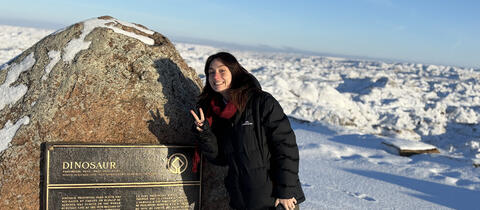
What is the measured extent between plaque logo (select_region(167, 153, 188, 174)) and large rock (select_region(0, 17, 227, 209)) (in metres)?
0.15

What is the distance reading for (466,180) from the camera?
6.17 m

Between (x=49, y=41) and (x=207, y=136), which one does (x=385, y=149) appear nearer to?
(x=207, y=136)

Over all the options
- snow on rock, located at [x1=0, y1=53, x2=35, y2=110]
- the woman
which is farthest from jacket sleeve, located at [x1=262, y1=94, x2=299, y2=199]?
snow on rock, located at [x1=0, y1=53, x2=35, y2=110]

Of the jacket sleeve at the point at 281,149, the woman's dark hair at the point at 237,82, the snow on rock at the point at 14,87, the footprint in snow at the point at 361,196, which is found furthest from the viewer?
the footprint in snow at the point at 361,196

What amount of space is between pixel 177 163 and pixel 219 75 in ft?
3.02

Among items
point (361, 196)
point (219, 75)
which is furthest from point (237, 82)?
point (361, 196)

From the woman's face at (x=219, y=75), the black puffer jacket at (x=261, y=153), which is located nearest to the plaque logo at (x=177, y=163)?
the black puffer jacket at (x=261, y=153)

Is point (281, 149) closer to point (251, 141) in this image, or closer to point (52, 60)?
point (251, 141)

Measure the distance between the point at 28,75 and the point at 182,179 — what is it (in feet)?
5.60

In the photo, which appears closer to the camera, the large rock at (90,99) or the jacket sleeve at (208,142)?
the jacket sleeve at (208,142)

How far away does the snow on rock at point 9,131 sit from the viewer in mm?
2865

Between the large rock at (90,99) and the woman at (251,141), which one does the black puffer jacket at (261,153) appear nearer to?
the woman at (251,141)

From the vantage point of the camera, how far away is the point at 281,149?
2.39 meters

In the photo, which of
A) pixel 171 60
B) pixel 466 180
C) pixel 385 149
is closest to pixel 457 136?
pixel 385 149
